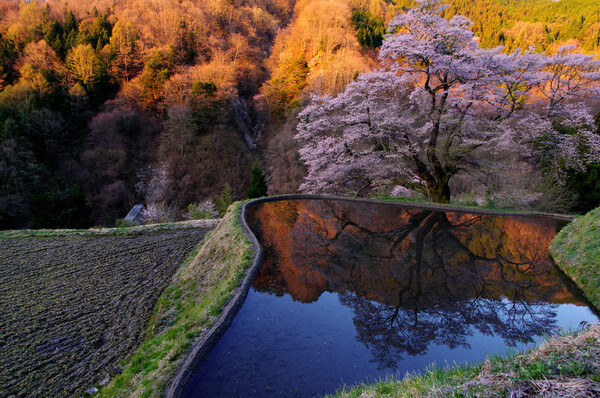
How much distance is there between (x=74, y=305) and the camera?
623 cm

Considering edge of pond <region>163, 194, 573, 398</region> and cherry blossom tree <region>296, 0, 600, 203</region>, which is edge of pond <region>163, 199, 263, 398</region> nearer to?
edge of pond <region>163, 194, 573, 398</region>

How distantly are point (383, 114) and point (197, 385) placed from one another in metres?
11.9

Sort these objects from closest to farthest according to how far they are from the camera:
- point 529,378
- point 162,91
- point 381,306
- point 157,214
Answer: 1. point 529,378
2. point 381,306
3. point 157,214
4. point 162,91

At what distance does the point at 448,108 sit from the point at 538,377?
433 inches

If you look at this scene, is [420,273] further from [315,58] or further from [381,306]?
[315,58]

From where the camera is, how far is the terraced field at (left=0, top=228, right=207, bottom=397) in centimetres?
447

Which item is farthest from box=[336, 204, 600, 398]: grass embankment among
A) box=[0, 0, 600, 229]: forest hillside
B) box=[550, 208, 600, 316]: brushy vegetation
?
box=[0, 0, 600, 229]: forest hillside

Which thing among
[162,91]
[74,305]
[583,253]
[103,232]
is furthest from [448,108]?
[162,91]

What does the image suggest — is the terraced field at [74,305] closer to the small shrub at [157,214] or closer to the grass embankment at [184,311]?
the grass embankment at [184,311]

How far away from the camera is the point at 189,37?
42219mm

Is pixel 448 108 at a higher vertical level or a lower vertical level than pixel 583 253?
higher

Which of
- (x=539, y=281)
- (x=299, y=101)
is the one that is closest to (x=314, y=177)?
(x=539, y=281)

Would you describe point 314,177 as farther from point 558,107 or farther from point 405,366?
point 405,366

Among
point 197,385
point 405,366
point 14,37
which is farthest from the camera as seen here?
point 14,37
